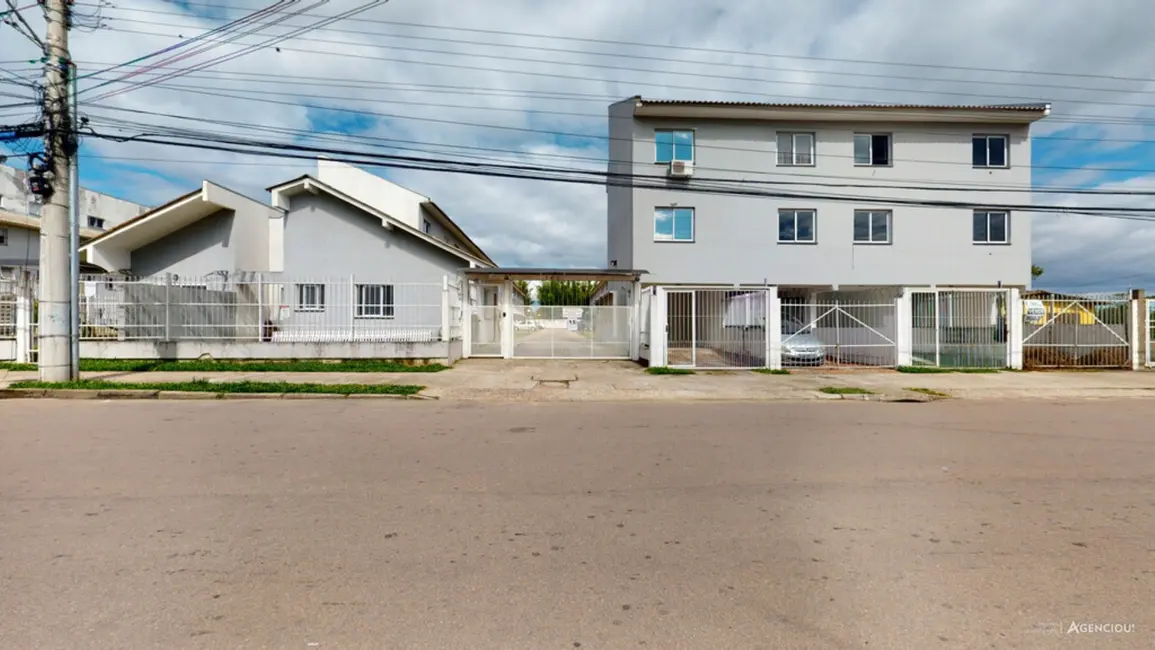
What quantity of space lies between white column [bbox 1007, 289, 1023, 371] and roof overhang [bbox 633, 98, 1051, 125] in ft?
32.1

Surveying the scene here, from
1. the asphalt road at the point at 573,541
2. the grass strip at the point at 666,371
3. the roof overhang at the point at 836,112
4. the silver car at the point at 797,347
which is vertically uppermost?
the roof overhang at the point at 836,112

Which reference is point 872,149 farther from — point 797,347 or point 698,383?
point 698,383

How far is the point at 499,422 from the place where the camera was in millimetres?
8250

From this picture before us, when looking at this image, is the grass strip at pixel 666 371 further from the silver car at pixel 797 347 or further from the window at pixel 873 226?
the window at pixel 873 226

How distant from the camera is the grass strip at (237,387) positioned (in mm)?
11031

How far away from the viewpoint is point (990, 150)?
22.9 m

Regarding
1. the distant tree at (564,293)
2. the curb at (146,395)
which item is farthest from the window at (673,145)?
the distant tree at (564,293)

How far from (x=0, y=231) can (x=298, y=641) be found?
41.3 meters

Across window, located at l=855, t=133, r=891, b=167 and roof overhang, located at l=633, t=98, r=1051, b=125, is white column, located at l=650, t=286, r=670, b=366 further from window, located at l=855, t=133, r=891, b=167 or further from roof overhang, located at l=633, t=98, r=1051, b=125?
window, located at l=855, t=133, r=891, b=167

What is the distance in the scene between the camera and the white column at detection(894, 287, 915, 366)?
15.8 m

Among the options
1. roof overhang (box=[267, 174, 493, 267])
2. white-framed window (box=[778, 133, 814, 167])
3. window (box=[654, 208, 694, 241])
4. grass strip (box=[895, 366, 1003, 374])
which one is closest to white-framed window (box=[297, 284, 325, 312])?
roof overhang (box=[267, 174, 493, 267])

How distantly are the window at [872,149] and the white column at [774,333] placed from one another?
10.9 meters

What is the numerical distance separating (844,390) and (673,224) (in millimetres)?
11995

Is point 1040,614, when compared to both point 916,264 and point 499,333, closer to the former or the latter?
point 499,333
